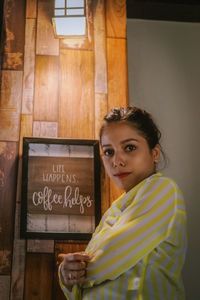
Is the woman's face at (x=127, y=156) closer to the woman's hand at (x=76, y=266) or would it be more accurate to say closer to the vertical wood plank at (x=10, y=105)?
the woman's hand at (x=76, y=266)

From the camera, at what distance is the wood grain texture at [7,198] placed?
2020 millimetres

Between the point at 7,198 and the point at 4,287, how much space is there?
1.51ft

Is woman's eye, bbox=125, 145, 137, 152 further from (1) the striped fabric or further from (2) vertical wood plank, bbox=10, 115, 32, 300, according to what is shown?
(2) vertical wood plank, bbox=10, 115, 32, 300

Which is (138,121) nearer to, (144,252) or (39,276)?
(144,252)

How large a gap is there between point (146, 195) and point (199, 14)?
232 centimetres

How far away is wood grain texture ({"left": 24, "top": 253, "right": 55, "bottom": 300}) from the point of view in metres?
1.97

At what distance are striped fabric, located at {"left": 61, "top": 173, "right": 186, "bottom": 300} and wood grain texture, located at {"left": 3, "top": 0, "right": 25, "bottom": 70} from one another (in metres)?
1.31

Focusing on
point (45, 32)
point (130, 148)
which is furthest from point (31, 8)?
point (130, 148)

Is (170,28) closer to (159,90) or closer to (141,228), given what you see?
(159,90)

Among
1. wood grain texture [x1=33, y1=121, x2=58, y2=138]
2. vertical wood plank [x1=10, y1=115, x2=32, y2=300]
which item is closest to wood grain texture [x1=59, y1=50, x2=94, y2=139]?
wood grain texture [x1=33, y1=121, x2=58, y2=138]

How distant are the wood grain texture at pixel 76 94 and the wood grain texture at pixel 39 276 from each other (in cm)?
70

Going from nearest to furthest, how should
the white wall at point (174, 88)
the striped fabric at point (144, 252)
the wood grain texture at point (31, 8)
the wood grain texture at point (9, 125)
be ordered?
the striped fabric at point (144, 252), the wood grain texture at point (9, 125), the wood grain texture at point (31, 8), the white wall at point (174, 88)

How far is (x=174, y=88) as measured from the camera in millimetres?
3178

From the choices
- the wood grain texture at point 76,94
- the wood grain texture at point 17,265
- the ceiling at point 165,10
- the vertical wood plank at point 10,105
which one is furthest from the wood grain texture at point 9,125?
the ceiling at point 165,10
